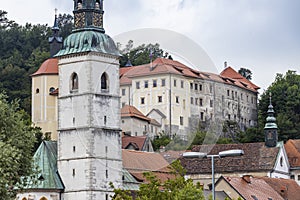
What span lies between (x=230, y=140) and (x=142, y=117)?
1173 cm

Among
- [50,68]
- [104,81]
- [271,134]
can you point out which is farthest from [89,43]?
[50,68]

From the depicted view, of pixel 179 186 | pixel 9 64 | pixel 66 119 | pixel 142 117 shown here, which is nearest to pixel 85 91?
pixel 66 119

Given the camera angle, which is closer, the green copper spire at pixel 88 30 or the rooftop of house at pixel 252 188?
the green copper spire at pixel 88 30

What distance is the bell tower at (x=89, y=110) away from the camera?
314 feet

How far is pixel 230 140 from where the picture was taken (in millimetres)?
141875

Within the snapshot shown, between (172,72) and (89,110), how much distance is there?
7626 millimetres

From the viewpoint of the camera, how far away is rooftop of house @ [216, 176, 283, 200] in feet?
324

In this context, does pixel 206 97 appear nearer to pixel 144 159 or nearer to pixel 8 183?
pixel 8 183

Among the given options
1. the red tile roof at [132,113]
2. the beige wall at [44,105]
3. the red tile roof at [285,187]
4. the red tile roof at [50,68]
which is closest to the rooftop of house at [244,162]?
the red tile roof at [285,187]

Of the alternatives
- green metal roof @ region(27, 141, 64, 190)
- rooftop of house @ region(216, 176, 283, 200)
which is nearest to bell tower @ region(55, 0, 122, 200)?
green metal roof @ region(27, 141, 64, 190)

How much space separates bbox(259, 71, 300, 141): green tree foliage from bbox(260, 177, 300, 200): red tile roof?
44405mm

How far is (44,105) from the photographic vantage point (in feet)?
468

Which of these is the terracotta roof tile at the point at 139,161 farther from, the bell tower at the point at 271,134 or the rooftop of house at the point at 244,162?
the bell tower at the point at 271,134

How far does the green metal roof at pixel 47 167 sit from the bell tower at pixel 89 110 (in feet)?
2.12
